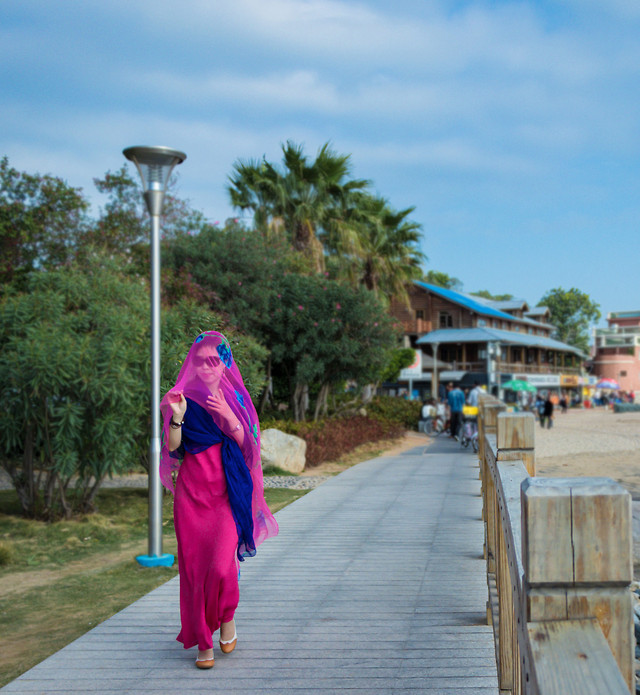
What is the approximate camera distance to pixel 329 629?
4.28m

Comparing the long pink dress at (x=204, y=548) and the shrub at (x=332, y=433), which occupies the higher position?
the long pink dress at (x=204, y=548)

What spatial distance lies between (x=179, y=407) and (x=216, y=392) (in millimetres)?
224

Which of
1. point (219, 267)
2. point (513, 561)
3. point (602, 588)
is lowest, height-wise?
point (513, 561)

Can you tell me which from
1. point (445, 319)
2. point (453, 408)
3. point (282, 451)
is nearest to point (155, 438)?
point (282, 451)

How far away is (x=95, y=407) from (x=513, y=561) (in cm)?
738

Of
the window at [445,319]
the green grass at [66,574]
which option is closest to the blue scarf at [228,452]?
the green grass at [66,574]

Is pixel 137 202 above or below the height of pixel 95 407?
above

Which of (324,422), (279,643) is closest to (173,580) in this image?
(279,643)

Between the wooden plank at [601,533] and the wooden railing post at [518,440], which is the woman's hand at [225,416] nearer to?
the wooden railing post at [518,440]

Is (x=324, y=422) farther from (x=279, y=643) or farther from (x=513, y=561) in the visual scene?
(x=513, y=561)

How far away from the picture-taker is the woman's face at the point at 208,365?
3.84 metres

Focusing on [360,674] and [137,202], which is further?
[137,202]

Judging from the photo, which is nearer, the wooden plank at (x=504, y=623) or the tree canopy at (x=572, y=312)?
the wooden plank at (x=504, y=623)

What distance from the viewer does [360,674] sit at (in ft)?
11.8
